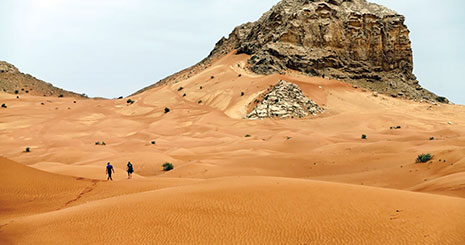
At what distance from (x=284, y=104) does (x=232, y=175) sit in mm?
25095

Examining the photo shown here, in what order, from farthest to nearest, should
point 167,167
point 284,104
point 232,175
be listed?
point 284,104 < point 167,167 < point 232,175

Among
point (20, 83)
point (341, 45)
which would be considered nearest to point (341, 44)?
point (341, 45)

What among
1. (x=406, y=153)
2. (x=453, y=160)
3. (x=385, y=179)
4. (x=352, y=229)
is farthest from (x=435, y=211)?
(x=406, y=153)

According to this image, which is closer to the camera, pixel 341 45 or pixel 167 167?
pixel 167 167

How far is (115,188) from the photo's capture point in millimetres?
11773

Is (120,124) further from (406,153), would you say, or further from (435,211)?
(435,211)

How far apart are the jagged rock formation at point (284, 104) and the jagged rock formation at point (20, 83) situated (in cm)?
5100

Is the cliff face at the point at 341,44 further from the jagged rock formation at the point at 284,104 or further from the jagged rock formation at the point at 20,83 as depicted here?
the jagged rock formation at the point at 20,83

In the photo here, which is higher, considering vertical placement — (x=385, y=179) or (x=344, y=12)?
(x=344, y=12)

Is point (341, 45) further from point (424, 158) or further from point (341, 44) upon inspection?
point (424, 158)

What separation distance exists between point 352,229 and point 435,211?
206cm


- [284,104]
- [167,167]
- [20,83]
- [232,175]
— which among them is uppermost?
[20,83]

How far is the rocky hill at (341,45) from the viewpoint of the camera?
54.3 metres

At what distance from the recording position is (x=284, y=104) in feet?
135
